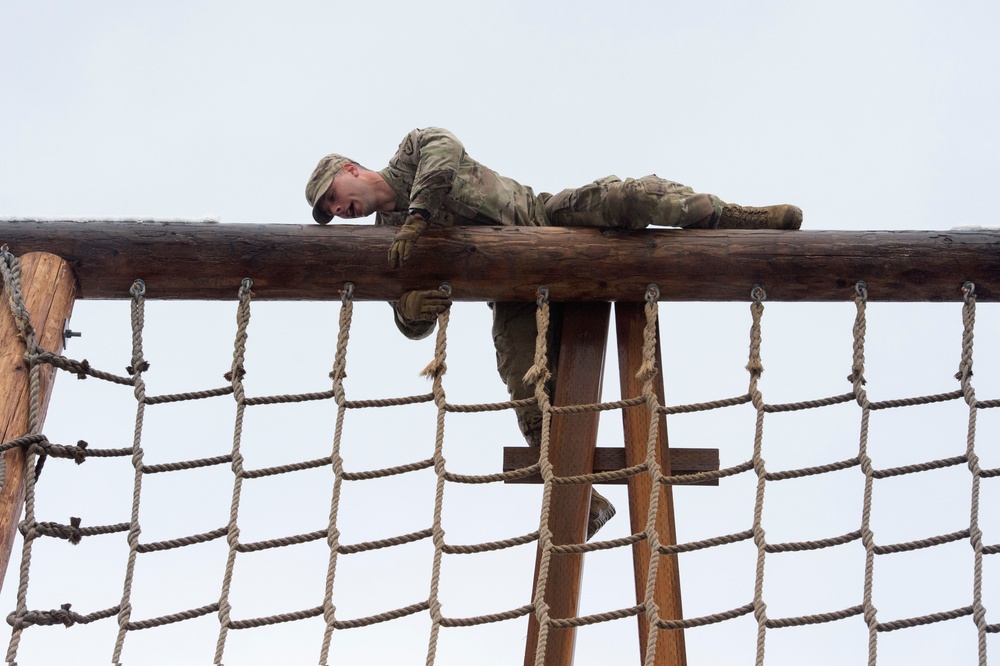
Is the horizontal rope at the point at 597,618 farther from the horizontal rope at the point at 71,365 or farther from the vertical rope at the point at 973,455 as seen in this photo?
the horizontal rope at the point at 71,365

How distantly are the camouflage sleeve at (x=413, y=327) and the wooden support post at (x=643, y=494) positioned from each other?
49 centimetres

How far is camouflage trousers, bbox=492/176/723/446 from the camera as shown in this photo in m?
3.10

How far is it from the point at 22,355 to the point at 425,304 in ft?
3.14

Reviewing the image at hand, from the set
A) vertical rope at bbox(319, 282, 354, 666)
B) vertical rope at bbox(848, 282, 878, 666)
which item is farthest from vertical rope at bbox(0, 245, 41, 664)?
vertical rope at bbox(848, 282, 878, 666)

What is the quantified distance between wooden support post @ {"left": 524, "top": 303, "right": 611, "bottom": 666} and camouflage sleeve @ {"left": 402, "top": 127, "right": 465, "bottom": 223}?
470 millimetres

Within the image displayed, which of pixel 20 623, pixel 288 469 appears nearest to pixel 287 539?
pixel 288 469

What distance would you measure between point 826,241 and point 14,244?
2.01 metres

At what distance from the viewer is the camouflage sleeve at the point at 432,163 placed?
3051mm

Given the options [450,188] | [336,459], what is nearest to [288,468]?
[336,459]

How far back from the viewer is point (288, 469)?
2965mm

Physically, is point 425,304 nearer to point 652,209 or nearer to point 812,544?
point 652,209

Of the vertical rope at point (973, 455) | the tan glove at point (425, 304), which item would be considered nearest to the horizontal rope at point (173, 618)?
the tan glove at point (425, 304)

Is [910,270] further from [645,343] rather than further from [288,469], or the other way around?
[288,469]

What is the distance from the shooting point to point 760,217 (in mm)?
3234
